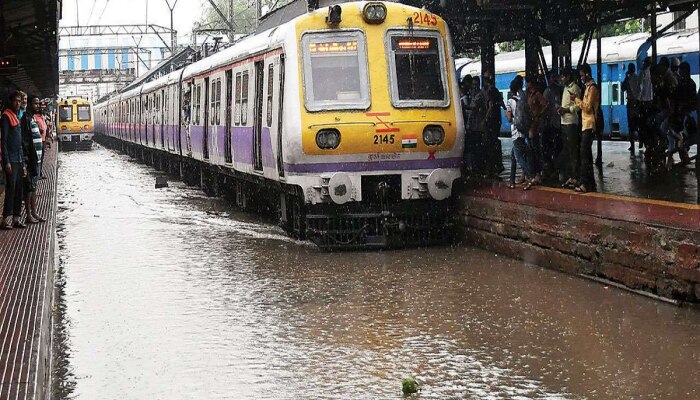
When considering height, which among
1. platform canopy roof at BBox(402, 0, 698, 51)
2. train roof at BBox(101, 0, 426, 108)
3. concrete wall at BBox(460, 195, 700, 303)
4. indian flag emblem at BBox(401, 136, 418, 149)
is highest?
platform canopy roof at BBox(402, 0, 698, 51)

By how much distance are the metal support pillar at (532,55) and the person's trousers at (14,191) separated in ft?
30.6

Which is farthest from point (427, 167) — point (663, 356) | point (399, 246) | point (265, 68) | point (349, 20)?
point (663, 356)

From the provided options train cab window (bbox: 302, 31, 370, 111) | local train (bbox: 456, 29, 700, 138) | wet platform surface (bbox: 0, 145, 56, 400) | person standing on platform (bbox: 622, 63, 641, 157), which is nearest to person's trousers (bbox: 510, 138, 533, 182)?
train cab window (bbox: 302, 31, 370, 111)

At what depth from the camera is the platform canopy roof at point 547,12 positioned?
58.8ft

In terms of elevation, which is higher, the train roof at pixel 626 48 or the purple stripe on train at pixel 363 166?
the train roof at pixel 626 48

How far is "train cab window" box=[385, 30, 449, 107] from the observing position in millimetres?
13695

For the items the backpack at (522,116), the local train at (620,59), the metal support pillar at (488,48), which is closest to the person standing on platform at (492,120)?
the backpack at (522,116)

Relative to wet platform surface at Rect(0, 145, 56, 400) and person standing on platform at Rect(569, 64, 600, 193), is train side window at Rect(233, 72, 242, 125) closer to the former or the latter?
wet platform surface at Rect(0, 145, 56, 400)

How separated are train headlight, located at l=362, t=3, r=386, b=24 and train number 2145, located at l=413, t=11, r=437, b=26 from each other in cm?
47

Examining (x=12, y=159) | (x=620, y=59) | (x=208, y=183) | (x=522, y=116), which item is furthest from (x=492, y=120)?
(x=620, y=59)

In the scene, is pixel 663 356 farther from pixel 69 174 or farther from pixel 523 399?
pixel 69 174

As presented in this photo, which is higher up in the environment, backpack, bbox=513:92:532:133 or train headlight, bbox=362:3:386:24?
train headlight, bbox=362:3:386:24

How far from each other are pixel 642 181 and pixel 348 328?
28.8ft

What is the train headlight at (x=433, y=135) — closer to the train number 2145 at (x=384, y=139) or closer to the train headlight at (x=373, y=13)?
the train number 2145 at (x=384, y=139)
